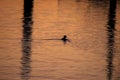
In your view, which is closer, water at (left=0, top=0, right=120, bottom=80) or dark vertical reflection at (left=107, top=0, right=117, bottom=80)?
water at (left=0, top=0, right=120, bottom=80)

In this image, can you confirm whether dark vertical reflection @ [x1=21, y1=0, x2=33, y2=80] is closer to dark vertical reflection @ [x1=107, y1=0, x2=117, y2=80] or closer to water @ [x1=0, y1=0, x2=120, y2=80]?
water @ [x1=0, y1=0, x2=120, y2=80]

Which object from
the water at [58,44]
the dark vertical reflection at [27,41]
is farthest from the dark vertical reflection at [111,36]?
the dark vertical reflection at [27,41]

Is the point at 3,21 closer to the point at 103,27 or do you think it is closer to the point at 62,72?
the point at 103,27

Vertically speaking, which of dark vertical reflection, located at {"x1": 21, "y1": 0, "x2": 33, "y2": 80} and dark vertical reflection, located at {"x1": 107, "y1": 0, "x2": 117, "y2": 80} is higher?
dark vertical reflection, located at {"x1": 21, "y1": 0, "x2": 33, "y2": 80}

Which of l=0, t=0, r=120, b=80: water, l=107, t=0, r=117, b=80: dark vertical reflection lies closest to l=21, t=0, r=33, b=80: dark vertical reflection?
l=0, t=0, r=120, b=80: water

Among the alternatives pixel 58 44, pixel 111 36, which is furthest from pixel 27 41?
pixel 111 36

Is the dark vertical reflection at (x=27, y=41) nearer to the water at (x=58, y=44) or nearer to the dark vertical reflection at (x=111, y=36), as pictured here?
the water at (x=58, y=44)

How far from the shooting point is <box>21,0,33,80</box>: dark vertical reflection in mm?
13562

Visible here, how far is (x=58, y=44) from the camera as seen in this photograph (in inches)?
714

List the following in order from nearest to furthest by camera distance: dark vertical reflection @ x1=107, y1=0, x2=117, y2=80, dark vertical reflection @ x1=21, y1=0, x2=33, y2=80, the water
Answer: dark vertical reflection @ x1=21, y1=0, x2=33, y2=80 → the water → dark vertical reflection @ x1=107, y1=0, x2=117, y2=80

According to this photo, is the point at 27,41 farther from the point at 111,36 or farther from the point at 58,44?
the point at 111,36

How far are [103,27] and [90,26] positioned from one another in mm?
619

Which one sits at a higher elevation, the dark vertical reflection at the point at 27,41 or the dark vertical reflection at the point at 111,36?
the dark vertical reflection at the point at 27,41

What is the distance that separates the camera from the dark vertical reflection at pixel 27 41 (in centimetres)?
1356
